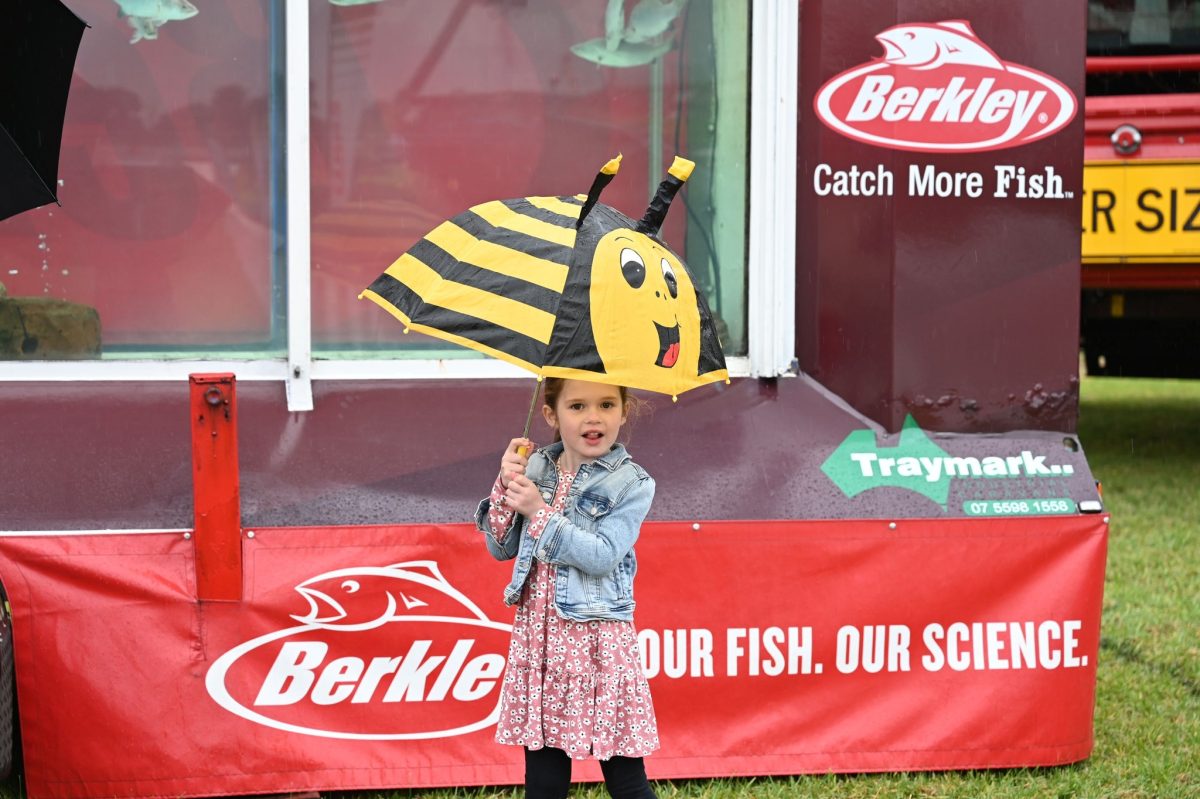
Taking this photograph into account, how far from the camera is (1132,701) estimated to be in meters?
4.76

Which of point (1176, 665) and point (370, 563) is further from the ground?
point (370, 563)

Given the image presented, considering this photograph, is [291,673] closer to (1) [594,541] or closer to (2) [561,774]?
(2) [561,774]

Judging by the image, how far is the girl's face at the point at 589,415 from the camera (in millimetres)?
2945

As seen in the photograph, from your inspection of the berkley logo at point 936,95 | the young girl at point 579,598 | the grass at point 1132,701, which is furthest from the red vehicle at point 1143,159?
the young girl at point 579,598

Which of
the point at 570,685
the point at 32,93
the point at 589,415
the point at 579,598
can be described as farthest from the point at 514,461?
the point at 32,93

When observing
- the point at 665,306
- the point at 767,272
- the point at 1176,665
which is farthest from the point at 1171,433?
the point at 665,306

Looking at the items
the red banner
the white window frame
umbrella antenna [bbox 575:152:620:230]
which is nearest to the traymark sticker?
the red banner

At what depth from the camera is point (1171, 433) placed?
11445mm

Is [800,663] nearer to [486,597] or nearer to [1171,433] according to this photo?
[486,597]

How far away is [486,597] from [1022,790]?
5.16ft

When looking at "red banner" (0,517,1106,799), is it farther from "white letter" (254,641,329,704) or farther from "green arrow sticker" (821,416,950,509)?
"green arrow sticker" (821,416,950,509)

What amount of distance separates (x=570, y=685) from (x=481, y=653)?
3.36 ft

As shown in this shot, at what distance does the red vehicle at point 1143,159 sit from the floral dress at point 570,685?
555 centimetres

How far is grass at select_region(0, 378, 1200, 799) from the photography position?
402cm
